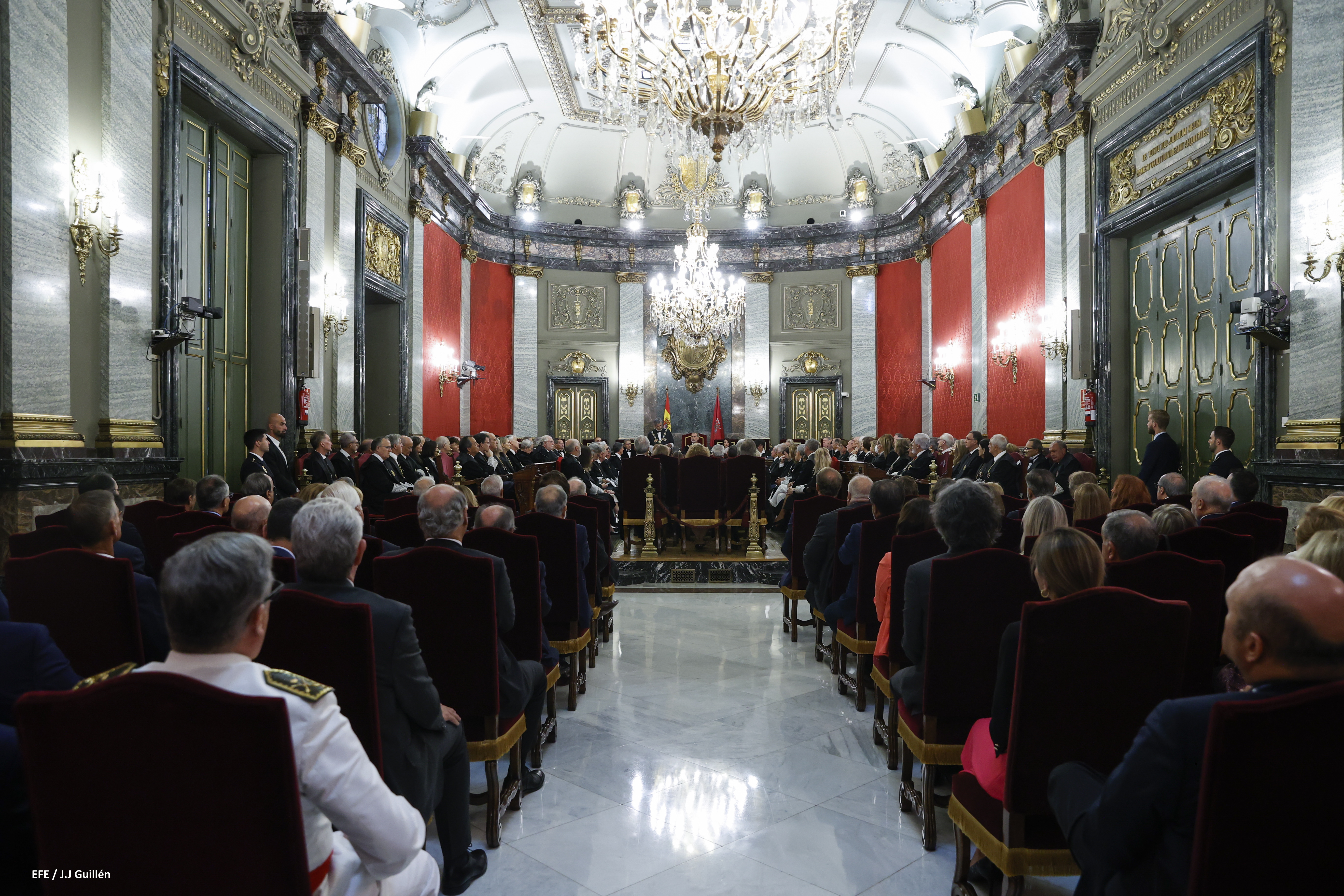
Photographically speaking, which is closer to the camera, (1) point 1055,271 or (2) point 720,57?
(2) point 720,57

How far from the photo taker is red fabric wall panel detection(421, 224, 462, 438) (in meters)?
13.6

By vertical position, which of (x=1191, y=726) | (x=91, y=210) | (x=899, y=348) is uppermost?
(x=899, y=348)

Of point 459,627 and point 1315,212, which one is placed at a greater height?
point 1315,212

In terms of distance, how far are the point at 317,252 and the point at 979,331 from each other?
32.0 ft

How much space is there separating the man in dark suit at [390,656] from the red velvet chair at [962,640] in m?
1.61

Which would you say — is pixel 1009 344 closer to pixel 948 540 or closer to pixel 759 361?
pixel 759 361

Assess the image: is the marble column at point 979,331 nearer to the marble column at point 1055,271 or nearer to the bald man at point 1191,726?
the marble column at point 1055,271

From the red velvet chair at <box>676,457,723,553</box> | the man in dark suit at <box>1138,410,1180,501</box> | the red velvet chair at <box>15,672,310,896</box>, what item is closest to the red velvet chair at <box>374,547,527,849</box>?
the red velvet chair at <box>15,672,310,896</box>

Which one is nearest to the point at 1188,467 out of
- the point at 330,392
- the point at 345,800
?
the point at 345,800

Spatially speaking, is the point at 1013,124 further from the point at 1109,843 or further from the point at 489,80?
the point at 1109,843

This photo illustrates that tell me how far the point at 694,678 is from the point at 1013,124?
31.7 ft

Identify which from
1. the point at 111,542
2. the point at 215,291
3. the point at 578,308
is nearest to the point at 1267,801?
the point at 111,542

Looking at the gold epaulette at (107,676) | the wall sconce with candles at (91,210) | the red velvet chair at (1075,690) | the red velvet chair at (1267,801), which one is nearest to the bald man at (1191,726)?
Answer: the red velvet chair at (1267,801)

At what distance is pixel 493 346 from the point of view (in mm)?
16922
